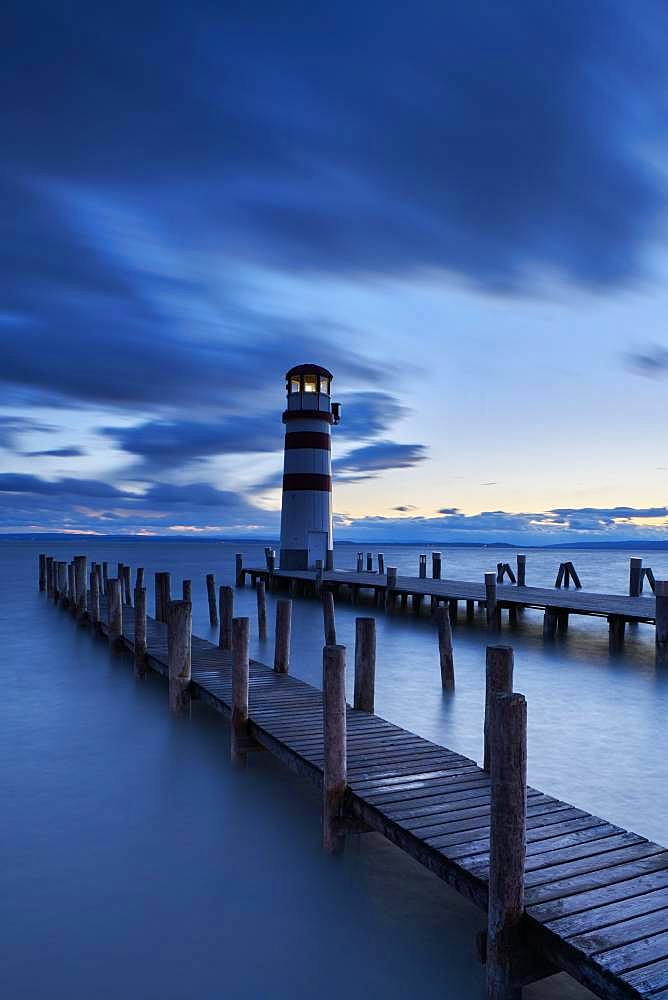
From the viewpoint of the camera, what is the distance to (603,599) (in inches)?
798

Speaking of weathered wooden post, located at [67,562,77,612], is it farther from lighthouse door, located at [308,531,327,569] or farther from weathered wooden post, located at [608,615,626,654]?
weathered wooden post, located at [608,615,626,654]

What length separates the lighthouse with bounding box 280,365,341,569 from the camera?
2775 centimetres

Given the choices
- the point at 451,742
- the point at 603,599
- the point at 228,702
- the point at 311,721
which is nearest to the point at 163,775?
the point at 228,702

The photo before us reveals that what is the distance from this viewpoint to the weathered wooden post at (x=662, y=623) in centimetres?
1500

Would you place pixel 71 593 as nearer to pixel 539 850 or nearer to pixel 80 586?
pixel 80 586

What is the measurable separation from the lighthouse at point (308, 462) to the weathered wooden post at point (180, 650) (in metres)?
17.3

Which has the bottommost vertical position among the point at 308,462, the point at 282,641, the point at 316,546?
the point at 282,641

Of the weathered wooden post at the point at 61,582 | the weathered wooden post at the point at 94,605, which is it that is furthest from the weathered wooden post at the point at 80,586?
the weathered wooden post at the point at 61,582

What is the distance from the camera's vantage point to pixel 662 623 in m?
15.1

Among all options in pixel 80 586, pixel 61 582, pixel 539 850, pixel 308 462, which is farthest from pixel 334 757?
pixel 61 582

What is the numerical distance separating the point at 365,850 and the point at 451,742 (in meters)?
4.24

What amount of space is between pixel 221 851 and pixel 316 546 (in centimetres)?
2231

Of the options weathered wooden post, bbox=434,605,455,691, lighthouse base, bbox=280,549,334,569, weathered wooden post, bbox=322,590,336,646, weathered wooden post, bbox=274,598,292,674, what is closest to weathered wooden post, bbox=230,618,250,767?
weathered wooden post, bbox=274,598,292,674

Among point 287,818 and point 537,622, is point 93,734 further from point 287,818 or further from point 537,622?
point 537,622
